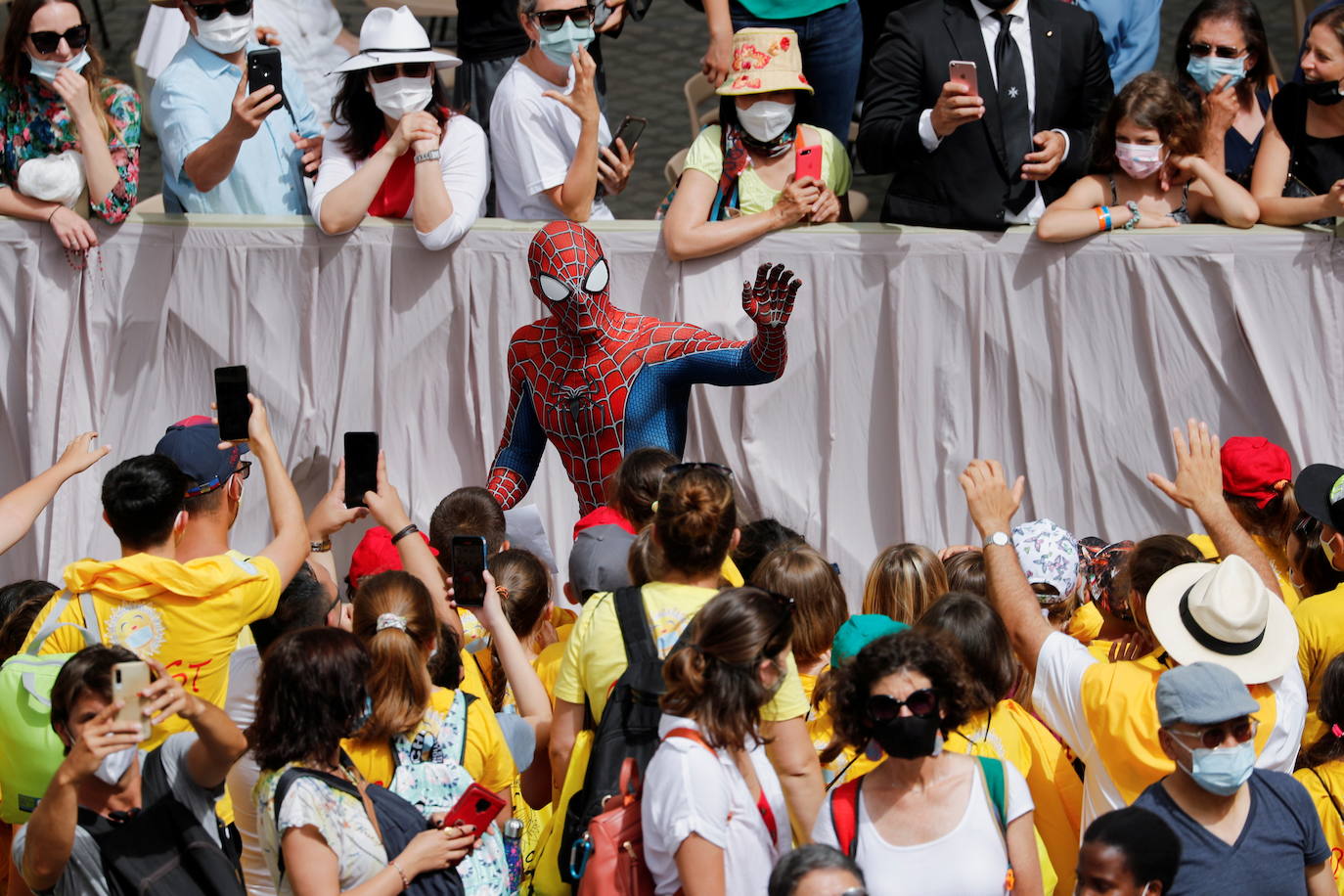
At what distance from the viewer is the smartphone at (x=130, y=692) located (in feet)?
10.2

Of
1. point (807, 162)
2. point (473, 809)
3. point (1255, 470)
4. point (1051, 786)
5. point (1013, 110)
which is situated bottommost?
point (1051, 786)

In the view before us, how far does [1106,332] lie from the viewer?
6.14m

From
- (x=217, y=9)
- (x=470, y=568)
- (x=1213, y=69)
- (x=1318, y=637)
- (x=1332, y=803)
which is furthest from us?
(x=1213, y=69)

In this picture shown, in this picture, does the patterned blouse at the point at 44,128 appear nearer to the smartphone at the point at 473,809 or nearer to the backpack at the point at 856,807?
the smartphone at the point at 473,809

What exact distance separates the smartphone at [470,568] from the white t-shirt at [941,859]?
3.88 ft

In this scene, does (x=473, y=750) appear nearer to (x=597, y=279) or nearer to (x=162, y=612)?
(x=162, y=612)

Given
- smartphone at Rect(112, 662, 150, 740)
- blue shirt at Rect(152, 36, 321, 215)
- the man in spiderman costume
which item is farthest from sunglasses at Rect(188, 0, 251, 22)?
smartphone at Rect(112, 662, 150, 740)

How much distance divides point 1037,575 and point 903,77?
2.44 meters

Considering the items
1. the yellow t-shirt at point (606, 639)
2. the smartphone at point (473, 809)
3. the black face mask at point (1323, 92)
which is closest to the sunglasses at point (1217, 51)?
the black face mask at point (1323, 92)

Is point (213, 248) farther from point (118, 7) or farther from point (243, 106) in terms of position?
point (118, 7)

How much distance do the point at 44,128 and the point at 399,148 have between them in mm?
1362

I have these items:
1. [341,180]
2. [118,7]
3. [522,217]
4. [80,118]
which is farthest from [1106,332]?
[118,7]

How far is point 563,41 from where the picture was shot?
6.46 metres

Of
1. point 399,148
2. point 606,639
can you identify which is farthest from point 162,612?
point 399,148
